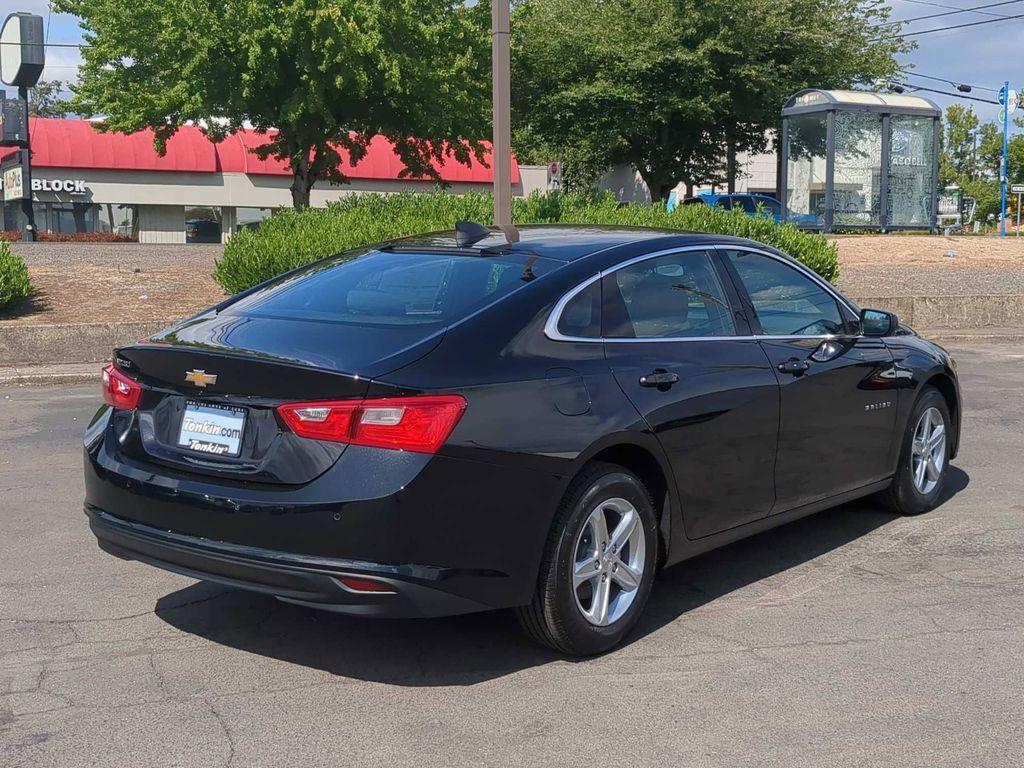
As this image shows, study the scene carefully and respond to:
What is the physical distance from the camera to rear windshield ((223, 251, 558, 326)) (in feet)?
15.1

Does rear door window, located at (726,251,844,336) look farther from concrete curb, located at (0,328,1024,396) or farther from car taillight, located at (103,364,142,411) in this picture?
concrete curb, located at (0,328,1024,396)

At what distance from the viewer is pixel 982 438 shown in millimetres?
9172

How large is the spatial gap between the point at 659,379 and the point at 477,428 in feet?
3.29

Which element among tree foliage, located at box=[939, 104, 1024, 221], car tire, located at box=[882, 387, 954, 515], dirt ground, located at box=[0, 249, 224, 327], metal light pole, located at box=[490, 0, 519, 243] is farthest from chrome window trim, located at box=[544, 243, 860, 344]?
tree foliage, located at box=[939, 104, 1024, 221]

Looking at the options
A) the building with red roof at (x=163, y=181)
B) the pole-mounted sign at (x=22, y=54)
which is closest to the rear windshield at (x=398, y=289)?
the pole-mounted sign at (x=22, y=54)

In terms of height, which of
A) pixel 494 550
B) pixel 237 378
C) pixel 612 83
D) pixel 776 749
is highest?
pixel 612 83

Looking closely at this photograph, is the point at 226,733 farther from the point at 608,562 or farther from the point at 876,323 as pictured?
the point at 876,323

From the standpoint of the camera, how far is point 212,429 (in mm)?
4203

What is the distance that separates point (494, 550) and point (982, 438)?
6.21 m

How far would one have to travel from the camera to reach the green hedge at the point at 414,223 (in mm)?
13891

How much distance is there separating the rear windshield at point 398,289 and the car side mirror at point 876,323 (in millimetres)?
2088

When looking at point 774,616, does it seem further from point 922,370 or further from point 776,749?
point 922,370

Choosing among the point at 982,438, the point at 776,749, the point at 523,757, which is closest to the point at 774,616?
the point at 776,749

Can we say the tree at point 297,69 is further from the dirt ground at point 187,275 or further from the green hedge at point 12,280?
the green hedge at point 12,280
